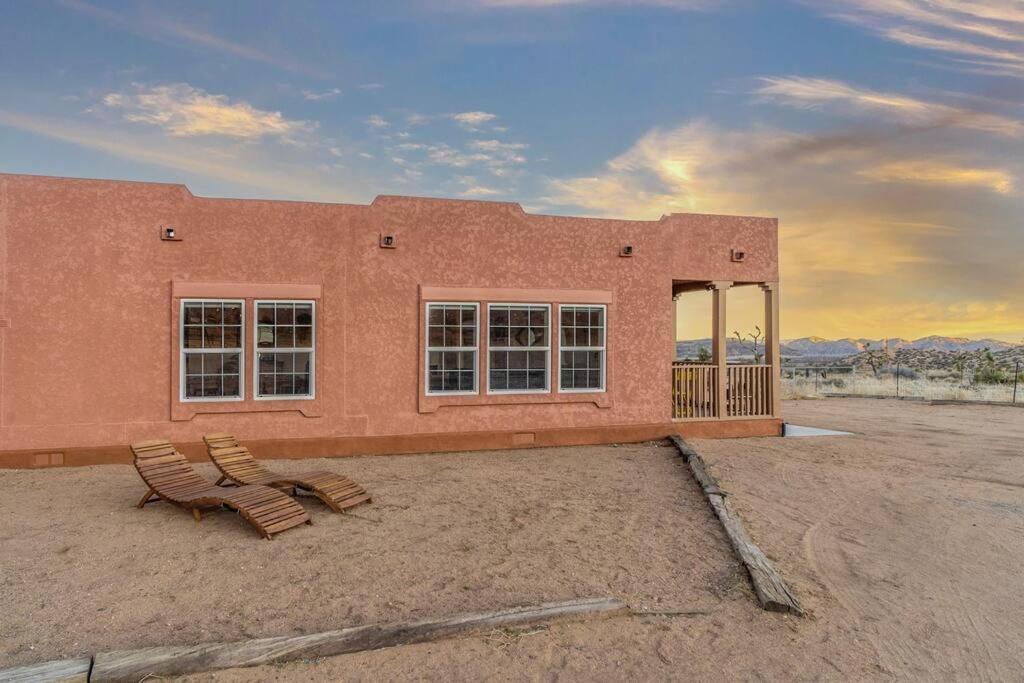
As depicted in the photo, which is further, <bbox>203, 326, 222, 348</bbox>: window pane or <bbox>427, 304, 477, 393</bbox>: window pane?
<bbox>427, 304, 477, 393</bbox>: window pane

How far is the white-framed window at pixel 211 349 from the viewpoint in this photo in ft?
32.0

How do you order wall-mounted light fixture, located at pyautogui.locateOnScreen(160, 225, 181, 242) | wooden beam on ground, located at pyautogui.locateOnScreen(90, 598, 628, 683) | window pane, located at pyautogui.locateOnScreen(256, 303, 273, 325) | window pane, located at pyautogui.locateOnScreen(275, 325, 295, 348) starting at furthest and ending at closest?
window pane, located at pyautogui.locateOnScreen(275, 325, 295, 348) < window pane, located at pyautogui.locateOnScreen(256, 303, 273, 325) < wall-mounted light fixture, located at pyautogui.locateOnScreen(160, 225, 181, 242) < wooden beam on ground, located at pyautogui.locateOnScreen(90, 598, 628, 683)

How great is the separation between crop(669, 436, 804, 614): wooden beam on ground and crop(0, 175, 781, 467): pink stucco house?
12.3ft

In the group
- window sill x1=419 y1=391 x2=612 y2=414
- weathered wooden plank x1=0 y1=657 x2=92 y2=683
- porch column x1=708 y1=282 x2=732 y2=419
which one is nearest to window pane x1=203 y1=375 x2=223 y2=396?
window sill x1=419 y1=391 x2=612 y2=414

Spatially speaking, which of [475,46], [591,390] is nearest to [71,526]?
[591,390]

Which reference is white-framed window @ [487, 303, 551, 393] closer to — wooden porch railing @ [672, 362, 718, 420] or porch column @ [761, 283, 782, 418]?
wooden porch railing @ [672, 362, 718, 420]

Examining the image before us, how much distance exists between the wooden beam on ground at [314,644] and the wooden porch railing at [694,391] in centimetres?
843

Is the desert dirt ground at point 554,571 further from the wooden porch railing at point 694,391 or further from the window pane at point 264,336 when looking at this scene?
the wooden porch railing at point 694,391

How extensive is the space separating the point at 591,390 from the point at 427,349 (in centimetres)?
326

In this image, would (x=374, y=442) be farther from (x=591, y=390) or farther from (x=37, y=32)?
(x=37, y=32)

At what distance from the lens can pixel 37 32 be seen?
11.3m

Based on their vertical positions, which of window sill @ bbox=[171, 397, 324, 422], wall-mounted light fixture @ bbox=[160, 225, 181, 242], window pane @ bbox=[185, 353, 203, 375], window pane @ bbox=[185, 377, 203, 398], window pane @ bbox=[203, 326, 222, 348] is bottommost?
window sill @ bbox=[171, 397, 324, 422]

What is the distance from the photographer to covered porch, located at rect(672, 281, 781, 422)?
12.6 metres

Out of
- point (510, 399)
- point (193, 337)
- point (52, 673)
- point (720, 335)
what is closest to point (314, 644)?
point (52, 673)
